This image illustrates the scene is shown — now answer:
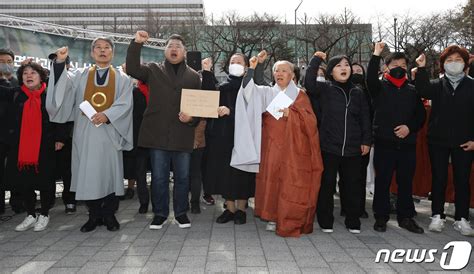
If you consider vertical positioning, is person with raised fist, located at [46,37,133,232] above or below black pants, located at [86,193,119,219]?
above

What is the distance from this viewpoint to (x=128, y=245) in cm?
397

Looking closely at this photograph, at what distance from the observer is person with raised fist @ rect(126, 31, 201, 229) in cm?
441

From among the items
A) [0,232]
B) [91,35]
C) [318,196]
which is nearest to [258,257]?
[318,196]

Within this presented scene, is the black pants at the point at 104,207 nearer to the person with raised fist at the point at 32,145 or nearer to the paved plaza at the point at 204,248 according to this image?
the paved plaza at the point at 204,248

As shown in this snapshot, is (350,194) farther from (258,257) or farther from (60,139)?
(60,139)

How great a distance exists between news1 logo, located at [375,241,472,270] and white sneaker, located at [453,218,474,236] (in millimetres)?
489

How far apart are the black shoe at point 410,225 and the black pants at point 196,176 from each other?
99.7 inches

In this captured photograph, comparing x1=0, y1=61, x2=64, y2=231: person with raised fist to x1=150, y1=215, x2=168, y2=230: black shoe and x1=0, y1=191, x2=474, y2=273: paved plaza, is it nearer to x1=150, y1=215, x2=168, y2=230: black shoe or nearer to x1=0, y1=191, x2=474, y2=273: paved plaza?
x1=0, y1=191, x2=474, y2=273: paved plaza

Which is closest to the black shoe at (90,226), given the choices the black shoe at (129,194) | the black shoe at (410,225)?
the black shoe at (129,194)

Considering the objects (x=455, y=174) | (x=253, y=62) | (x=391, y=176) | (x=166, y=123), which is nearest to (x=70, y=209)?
(x=166, y=123)

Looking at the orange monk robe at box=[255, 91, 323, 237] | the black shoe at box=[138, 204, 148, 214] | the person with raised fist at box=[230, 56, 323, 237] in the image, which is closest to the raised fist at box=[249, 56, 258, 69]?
the person with raised fist at box=[230, 56, 323, 237]

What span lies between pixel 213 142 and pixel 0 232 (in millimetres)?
2568

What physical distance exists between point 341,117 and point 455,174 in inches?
56.6

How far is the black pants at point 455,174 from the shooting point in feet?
14.7
